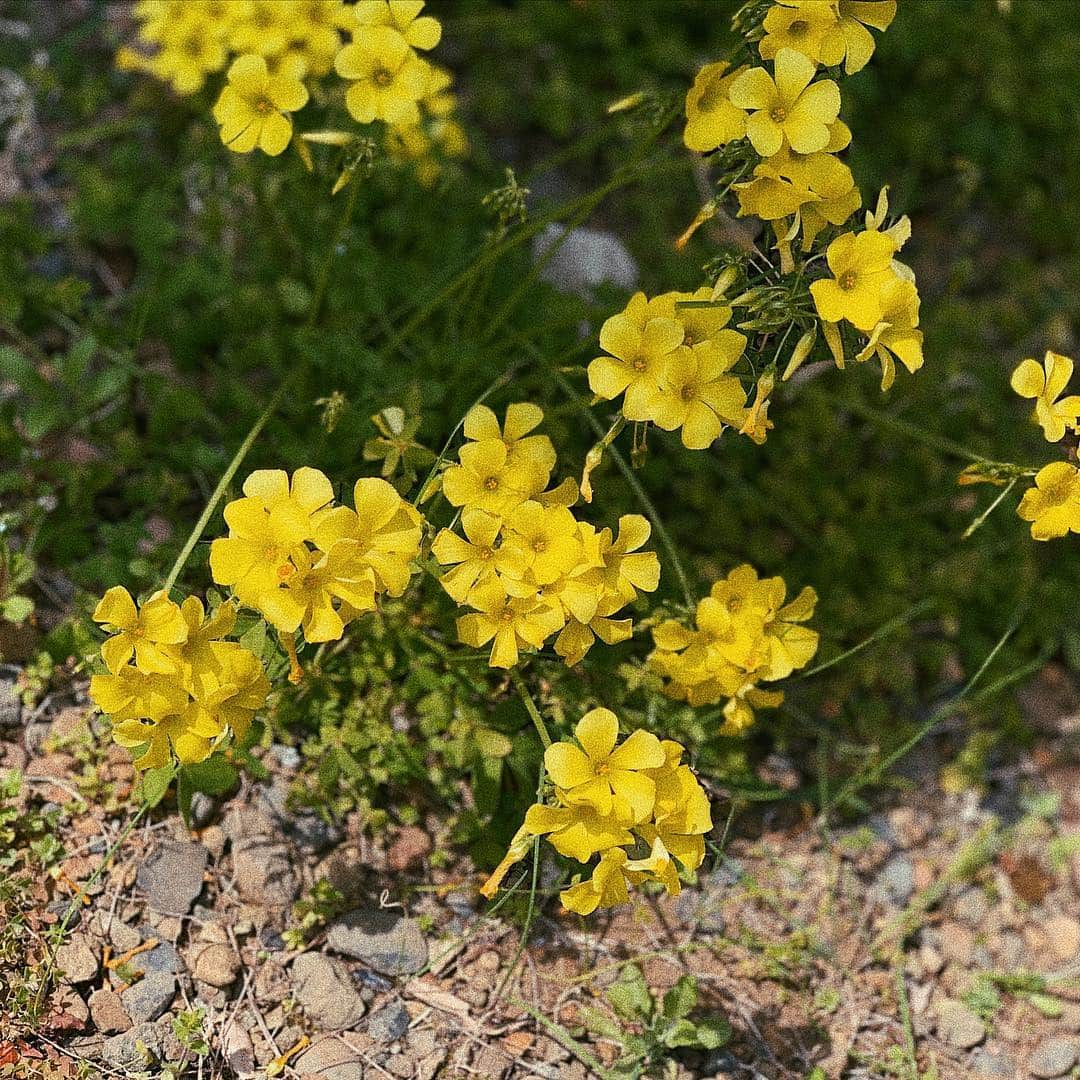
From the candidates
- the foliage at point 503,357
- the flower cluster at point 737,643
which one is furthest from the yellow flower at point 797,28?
the flower cluster at point 737,643

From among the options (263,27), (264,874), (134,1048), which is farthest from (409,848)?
(263,27)

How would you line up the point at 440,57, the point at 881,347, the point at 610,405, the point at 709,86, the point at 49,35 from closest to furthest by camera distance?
1. the point at 881,347
2. the point at 709,86
3. the point at 610,405
4. the point at 49,35
5. the point at 440,57

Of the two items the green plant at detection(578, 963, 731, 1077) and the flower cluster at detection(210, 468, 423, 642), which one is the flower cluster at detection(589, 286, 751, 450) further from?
the green plant at detection(578, 963, 731, 1077)

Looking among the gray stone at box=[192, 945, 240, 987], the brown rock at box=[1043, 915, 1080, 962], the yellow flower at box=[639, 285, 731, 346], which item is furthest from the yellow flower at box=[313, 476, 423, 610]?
the brown rock at box=[1043, 915, 1080, 962]

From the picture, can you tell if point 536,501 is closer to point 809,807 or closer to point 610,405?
point 610,405

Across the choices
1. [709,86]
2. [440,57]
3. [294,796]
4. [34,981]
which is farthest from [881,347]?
[440,57]

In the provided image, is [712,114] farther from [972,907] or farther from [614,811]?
[972,907]

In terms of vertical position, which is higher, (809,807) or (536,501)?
(536,501)

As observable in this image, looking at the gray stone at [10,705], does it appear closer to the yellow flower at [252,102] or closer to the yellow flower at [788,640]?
the yellow flower at [252,102]
